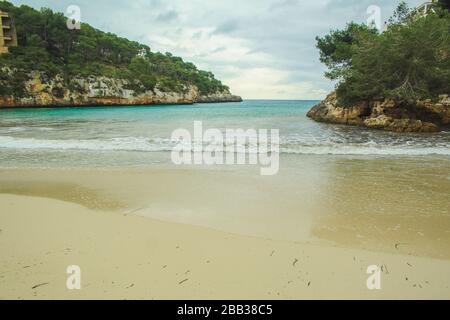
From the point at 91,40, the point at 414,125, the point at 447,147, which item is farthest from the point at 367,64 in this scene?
the point at 91,40

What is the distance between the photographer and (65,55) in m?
65.0

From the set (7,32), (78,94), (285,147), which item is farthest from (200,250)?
(7,32)

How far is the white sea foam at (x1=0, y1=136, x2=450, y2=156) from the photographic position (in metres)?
10.5

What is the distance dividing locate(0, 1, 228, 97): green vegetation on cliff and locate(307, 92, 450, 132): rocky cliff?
55008 millimetres

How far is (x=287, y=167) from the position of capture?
313 inches

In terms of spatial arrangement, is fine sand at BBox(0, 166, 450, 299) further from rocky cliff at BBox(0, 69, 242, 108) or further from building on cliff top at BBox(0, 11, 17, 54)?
building on cliff top at BBox(0, 11, 17, 54)

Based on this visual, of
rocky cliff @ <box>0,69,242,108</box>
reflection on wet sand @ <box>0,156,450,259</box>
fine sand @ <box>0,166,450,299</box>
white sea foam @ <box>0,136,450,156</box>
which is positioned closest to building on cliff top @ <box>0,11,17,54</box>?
rocky cliff @ <box>0,69,242,108</box>

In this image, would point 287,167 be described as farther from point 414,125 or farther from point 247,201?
point 414,125

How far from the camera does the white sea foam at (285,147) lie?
10484 millimetres

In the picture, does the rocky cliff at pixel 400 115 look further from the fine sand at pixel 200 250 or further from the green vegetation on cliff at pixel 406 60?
the fine sand at pixel 200 250

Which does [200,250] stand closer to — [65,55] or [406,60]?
[406,60]

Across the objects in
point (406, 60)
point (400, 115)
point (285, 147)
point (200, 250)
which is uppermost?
point (406, 60)

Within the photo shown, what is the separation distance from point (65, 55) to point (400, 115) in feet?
231
